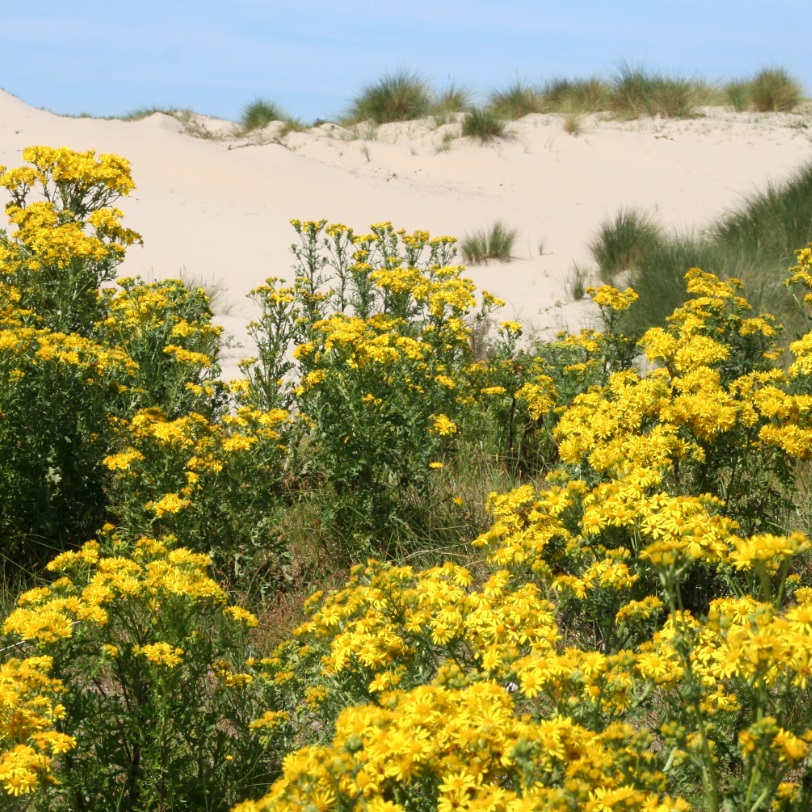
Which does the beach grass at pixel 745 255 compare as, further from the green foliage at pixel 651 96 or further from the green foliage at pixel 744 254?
the green foliage at pixel 651 96

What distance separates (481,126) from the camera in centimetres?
1739

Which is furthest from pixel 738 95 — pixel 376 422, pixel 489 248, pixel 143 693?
pixel 143 693

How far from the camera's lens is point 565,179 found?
53.4 feet

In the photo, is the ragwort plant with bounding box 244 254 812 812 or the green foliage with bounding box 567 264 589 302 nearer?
the ragwort plant with bounding box 244 254 812 812

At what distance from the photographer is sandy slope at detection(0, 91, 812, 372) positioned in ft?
38.1

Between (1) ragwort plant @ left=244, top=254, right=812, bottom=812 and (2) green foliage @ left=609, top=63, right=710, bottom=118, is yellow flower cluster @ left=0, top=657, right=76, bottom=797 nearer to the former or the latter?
(1) ragwort plant @ left=244, top=254, right=812, bottom=812

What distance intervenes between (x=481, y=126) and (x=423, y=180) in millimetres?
1960

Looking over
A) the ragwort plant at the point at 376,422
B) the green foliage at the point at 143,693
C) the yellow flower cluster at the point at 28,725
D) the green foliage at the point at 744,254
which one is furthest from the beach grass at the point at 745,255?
the yellow flower cluster at the point at 28,725

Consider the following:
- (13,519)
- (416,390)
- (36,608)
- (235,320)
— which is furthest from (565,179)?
(36,608)

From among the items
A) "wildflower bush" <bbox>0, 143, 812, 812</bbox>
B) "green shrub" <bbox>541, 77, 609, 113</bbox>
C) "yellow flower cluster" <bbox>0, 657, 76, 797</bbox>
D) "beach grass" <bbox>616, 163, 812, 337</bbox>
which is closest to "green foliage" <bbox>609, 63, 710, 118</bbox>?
"green shrub" <bbox>541, 77, 609, 113</bbox>

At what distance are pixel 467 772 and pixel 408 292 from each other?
4346 millimetres

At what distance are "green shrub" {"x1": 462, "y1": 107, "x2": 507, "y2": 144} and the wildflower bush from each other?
38.4ft

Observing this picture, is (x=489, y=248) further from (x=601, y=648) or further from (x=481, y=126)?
(x=601, y=648)

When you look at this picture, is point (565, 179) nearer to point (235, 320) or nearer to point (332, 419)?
point (235, 320)
